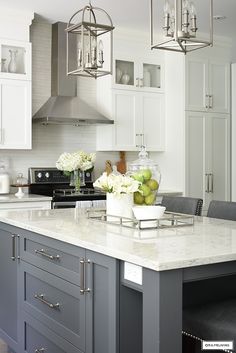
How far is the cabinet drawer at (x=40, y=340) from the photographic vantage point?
2477mm

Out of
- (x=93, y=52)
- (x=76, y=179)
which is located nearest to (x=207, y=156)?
(x=76, y=179)

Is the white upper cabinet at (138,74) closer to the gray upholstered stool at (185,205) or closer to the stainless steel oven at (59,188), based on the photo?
the stainless steel oven at (59,188)

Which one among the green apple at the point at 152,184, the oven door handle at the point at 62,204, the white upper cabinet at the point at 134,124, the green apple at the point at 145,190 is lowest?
the oven door handle at the point at 62,204

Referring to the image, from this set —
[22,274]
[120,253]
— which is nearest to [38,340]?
[22,274]

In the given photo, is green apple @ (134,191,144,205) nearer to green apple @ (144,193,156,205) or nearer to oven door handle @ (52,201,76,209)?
green apple @ (144,193,156,205)

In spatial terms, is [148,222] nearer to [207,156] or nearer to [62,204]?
[62,204]

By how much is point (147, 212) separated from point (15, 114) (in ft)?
9.09

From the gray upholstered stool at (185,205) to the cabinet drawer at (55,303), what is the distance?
1.28m

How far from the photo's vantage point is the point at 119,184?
277 centimetres

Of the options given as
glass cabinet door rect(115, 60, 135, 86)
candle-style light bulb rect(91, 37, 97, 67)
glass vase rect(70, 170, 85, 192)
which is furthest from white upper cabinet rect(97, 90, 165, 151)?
candle-style light bulb rect(91, 37, 97, 67)

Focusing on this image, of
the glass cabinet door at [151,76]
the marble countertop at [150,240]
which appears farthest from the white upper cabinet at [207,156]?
the marble countertop at [150,240]

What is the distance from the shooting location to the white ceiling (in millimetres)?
4734

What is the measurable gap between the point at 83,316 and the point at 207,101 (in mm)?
4212

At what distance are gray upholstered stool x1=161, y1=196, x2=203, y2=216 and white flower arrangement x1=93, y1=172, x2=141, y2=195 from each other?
90 centimetres
